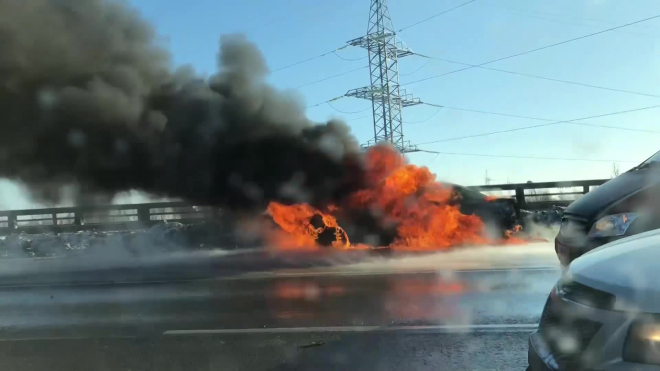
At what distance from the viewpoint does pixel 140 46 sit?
1716 cm

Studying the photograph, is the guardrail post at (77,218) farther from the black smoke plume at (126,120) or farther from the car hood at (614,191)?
the car hood at (614,191)

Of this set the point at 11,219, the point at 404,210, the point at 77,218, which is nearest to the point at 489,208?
the point at 404,210

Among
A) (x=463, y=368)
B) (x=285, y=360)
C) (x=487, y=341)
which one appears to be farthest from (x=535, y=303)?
(x=285, y=360)

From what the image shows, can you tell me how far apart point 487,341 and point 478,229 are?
757cm

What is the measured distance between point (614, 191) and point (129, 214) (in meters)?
15.8

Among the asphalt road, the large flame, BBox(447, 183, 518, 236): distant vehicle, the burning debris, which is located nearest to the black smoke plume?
the burning debris

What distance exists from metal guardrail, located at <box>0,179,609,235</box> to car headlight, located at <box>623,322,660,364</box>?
13.9 metres

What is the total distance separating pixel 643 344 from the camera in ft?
7.05

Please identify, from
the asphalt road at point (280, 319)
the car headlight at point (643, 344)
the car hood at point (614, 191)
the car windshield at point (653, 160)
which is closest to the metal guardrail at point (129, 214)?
the asphalt road at point (280, 319)

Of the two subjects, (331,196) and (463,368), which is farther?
(331,196)

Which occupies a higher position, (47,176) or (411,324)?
(47,176)

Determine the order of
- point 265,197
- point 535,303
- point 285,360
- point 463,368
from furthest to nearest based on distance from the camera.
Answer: point 265,197 < point 535,303 < point 285,360 < point 463,368

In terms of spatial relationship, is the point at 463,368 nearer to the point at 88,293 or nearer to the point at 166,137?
the point at 88,293

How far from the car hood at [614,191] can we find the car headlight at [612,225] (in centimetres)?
12
